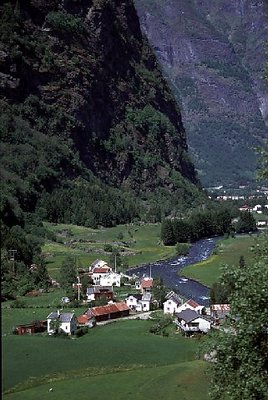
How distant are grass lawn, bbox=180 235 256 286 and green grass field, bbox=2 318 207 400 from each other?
24788 mm

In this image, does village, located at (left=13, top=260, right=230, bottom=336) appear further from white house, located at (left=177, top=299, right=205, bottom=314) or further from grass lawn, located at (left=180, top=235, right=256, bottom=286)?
grass lawn, located at (left=180, top=235, right=256, bottom=286)

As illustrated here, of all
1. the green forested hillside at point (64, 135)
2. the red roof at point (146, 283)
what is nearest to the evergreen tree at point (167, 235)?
the green forested hillside at point (64, 135)

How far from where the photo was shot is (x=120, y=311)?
202 ft

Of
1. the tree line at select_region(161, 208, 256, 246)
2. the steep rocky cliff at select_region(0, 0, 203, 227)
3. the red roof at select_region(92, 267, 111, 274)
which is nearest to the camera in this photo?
the red roof at select_region(92, 267, 111, 274)

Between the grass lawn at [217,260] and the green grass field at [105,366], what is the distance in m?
24.8

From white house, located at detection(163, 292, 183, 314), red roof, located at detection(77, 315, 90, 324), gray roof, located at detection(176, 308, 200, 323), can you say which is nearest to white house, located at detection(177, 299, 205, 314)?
white house, located at detection(163, 292, 183, 314)

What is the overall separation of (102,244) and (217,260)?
1004 inches

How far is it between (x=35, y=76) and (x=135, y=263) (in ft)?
279

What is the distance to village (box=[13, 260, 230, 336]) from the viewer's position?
5128 cm

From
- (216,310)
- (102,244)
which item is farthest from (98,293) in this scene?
(102,244)

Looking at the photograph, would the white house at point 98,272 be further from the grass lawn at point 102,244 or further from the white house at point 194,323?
the white house at point 194,323

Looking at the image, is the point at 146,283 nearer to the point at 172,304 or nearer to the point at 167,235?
the point at 172,304

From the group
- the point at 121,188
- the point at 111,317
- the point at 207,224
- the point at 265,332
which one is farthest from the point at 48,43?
the point at 265,332

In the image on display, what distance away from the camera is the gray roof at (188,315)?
52.4 meters
